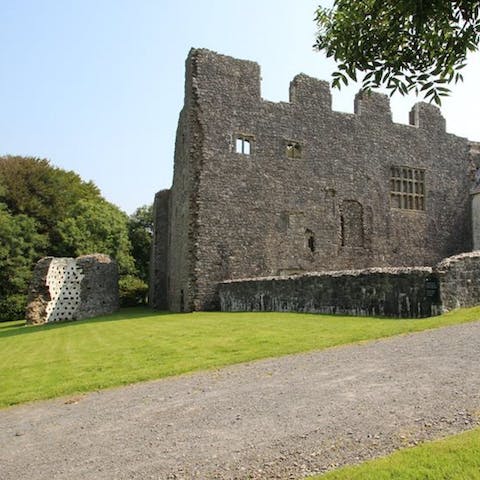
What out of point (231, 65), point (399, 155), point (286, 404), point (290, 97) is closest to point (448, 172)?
point (399, 155)

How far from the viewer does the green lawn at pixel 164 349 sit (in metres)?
8.59

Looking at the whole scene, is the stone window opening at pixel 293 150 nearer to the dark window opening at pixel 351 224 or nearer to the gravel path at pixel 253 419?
the dark window opening at pixel 351 224

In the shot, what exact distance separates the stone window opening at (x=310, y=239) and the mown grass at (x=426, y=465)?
20.5 meters

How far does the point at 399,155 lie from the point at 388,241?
4.80 m

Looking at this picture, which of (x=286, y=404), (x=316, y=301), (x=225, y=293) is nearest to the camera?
(x=286, y=404)

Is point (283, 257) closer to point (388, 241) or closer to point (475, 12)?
point (388, 241)

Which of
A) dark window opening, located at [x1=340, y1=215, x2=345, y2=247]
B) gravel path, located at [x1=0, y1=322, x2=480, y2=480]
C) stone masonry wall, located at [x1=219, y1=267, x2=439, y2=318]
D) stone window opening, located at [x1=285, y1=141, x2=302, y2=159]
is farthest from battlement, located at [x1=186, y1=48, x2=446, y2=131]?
gravel path, located at [x1=0, y1=322, x2=480, y2=480]

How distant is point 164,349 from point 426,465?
7404 millimetres

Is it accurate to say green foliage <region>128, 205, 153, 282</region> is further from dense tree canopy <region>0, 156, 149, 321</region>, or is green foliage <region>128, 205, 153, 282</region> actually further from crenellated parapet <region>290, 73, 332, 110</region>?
crenellated parapet <region>290, 73, 332, 110</region>

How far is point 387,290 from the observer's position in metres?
13.7

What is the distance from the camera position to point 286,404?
6.15m

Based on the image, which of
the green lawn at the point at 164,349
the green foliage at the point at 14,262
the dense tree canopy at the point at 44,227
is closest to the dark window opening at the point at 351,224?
the green lawn at the point at 164,349

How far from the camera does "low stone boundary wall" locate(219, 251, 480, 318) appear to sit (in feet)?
41.8

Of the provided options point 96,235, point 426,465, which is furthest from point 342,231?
point 426,465
